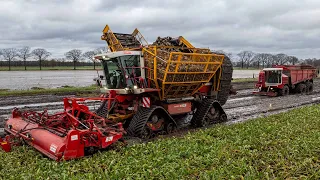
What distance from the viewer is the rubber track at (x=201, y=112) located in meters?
12.0

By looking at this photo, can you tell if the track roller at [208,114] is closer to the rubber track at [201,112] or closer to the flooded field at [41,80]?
the rubber track at [201,112]

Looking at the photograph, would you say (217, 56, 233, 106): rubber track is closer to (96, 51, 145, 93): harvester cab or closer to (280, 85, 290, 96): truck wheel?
(96, 51, 145, 93): harvester cab

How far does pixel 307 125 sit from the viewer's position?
9.63 m

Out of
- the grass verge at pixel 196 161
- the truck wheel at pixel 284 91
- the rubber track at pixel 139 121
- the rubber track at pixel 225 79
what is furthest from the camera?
the truck wheel at pixel 284 91

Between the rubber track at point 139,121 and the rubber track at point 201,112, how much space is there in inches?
103

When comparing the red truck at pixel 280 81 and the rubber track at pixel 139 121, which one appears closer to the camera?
the rubber track at pixel 139 121

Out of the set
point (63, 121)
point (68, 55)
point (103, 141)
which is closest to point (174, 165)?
point (103, 141)

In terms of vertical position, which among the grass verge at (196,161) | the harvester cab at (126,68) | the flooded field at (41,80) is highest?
the harvester cab at (126,68)

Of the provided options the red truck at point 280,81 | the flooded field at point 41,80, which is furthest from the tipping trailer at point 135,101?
the red truck at point 280,81

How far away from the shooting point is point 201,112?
1206cm

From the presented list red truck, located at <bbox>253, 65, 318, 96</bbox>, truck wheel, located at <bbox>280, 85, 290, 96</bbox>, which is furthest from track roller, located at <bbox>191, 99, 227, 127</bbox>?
truck wheel, located at <bbox>280, 85, 290, 96</bbox>

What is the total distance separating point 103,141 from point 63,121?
1.39 metres

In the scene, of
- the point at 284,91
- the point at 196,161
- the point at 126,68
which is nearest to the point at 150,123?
the point at 126,68

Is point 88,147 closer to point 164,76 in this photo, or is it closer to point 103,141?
point 103,141
